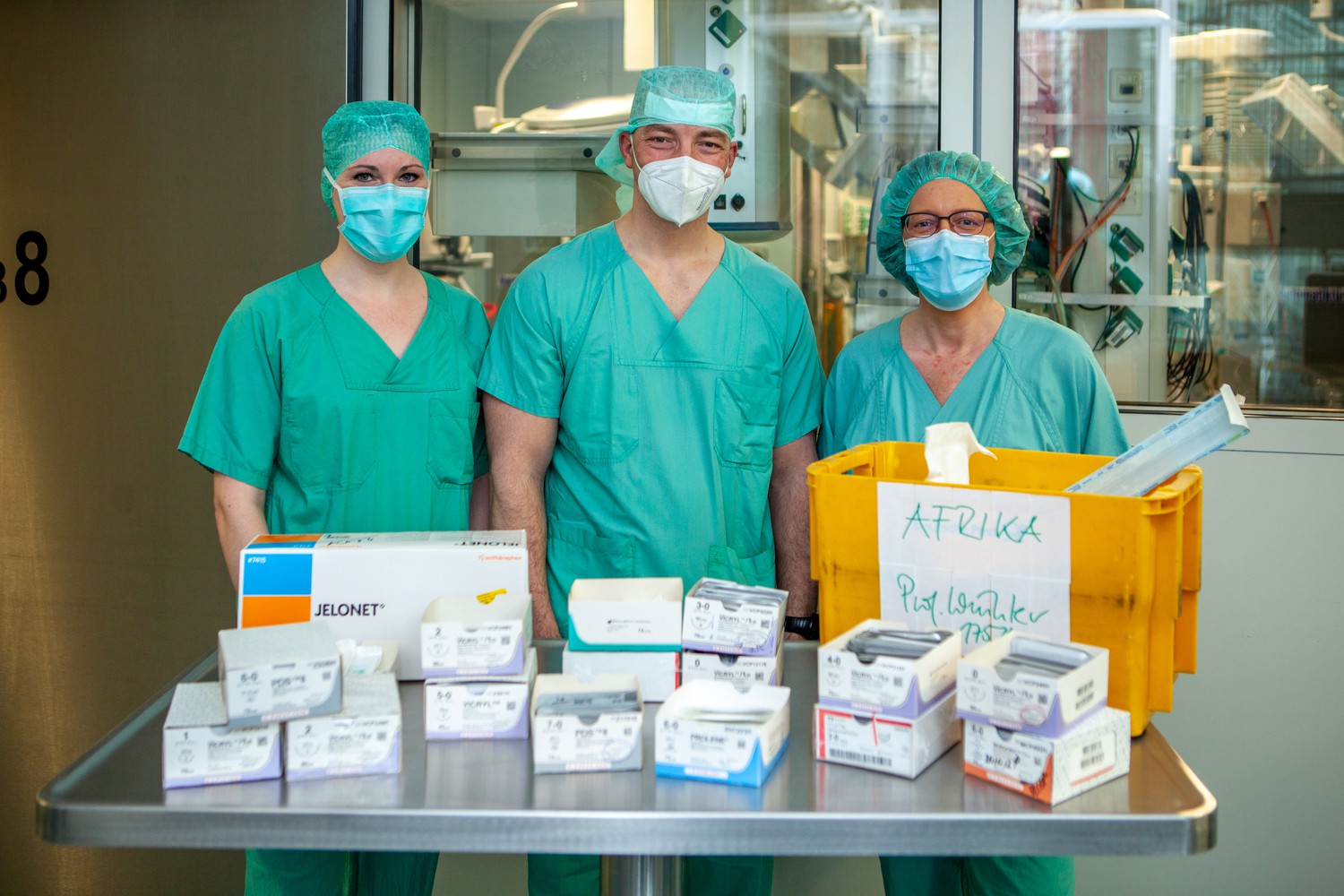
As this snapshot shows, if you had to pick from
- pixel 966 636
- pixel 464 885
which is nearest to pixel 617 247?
pixel 966 636

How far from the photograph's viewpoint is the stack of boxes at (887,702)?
1102 mm

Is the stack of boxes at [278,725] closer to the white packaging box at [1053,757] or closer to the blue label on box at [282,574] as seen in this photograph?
the blue label on box at [282,574]

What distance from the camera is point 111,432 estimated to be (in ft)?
8.13

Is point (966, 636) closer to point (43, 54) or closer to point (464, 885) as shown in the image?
point (464, 885)

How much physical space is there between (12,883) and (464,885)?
1.04m

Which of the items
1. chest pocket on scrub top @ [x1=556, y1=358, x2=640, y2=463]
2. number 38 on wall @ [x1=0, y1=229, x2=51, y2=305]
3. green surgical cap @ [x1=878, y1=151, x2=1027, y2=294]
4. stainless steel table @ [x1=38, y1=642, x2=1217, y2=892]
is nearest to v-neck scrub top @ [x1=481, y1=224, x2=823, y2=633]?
chest pocket on scrub top @ [x1=556, y1=358, x2=640, y2=463]

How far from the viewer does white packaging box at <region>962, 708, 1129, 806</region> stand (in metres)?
1.05

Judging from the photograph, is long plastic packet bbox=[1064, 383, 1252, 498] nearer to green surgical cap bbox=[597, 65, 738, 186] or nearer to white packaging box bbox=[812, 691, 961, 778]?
white packaging box bbox=[812, 691, 961, 778]

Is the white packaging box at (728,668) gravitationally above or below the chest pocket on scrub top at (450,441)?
below

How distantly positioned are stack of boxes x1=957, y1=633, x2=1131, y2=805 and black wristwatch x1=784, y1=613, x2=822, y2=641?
2.18 ft

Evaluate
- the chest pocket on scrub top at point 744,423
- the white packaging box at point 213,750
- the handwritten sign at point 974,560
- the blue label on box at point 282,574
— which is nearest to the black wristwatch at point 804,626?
the chest pocket on scrub top at point 744,423

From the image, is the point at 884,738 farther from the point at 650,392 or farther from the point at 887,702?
the point at 650,392

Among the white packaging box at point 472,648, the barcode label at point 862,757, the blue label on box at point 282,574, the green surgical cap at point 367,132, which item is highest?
the green surgical cap at point 367,132

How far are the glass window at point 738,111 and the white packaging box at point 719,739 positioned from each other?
148cm
